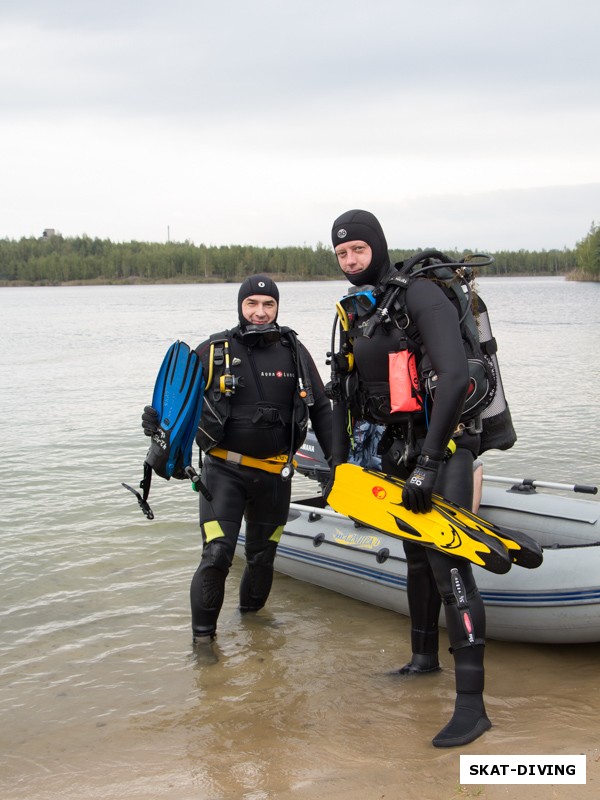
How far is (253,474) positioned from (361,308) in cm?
119

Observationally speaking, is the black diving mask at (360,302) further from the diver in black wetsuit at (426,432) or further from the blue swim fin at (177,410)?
the blue swim fin at (177,410)

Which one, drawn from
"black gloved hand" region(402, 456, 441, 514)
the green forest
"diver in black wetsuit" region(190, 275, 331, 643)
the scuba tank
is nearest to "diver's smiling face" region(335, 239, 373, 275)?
the scuba tank

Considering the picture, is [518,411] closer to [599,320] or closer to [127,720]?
[127,720]

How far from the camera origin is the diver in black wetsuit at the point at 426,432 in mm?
3201

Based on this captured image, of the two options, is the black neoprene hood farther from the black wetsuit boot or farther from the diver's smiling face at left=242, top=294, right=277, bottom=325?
the black wetsuit boot

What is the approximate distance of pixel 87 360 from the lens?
20891mm

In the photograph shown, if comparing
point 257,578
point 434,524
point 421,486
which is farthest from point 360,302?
point 257,578

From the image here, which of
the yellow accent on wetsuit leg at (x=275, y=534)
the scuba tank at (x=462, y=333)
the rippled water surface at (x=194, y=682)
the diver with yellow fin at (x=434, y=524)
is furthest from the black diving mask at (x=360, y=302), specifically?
the rippled water surface at (x=194, y=682)

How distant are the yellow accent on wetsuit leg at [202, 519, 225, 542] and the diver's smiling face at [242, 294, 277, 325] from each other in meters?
1.03

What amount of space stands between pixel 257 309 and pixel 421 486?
1521 millimetres

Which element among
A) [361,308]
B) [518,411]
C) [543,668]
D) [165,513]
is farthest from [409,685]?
[518,411]

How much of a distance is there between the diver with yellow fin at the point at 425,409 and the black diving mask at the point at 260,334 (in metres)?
0.66

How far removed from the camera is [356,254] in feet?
11.9

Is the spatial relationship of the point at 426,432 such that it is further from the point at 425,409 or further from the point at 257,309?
the point at 257,309
